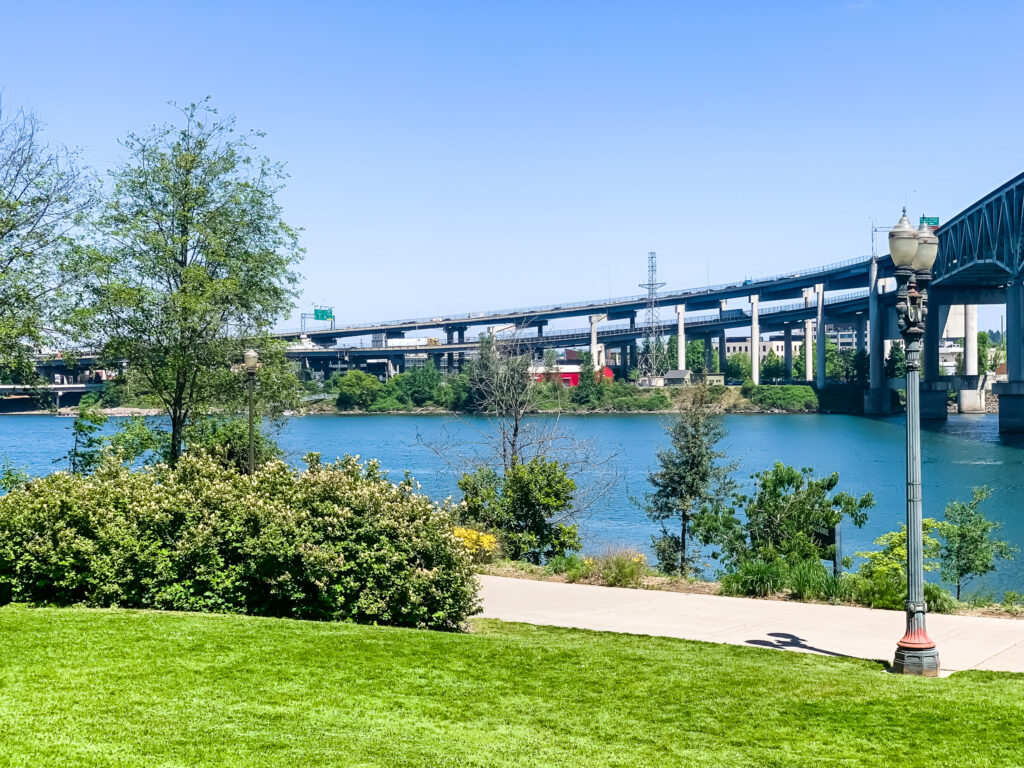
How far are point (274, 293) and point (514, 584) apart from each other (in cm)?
1250

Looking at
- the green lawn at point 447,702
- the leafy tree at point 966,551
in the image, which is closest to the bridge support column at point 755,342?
the leafy tree at point 966,551

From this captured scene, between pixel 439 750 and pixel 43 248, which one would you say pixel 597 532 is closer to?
pixel 43 248

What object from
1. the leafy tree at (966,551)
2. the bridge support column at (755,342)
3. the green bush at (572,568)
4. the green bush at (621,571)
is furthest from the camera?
the bridge support column at (755,342)

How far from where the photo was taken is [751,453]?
66250 mm

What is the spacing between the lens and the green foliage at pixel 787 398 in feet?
413

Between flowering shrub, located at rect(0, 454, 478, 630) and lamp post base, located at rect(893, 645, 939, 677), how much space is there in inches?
193

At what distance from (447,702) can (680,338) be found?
14575cm

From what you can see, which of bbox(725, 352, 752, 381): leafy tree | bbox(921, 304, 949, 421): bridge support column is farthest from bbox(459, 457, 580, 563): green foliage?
bbox(725, 352, 752, 381): leafy tree

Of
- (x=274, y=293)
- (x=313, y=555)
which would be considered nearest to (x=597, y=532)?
(x=274, y=293)

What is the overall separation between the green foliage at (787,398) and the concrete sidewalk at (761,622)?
115 m

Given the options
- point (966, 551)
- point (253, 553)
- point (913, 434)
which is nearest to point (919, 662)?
point (913, 434)

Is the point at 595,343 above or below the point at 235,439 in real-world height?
above

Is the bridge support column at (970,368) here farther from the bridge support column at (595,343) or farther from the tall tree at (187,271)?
the tall tree at (187,271)

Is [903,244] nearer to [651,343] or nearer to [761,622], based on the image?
[761,622]
